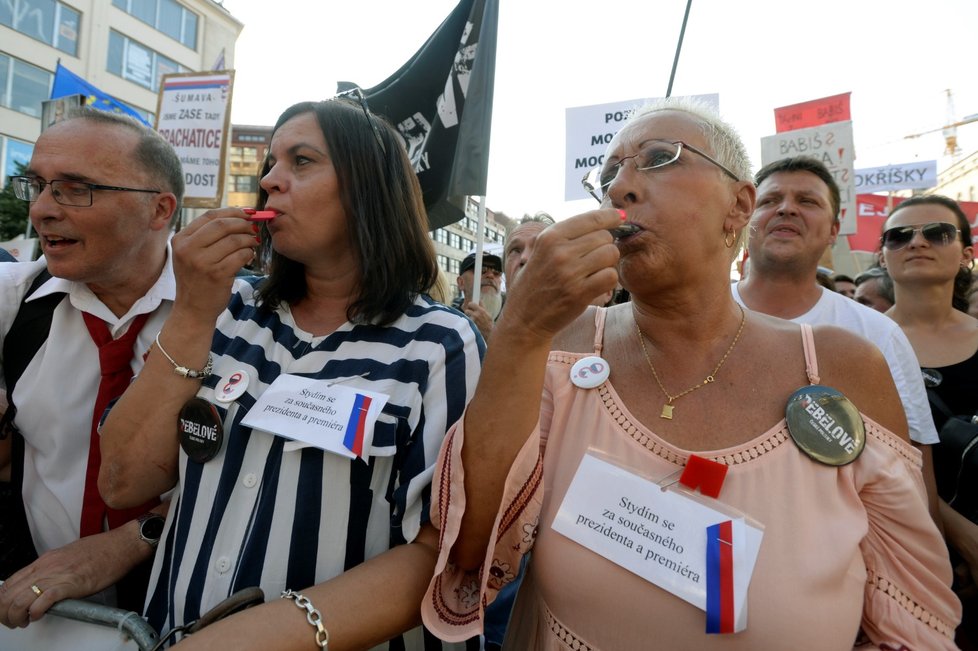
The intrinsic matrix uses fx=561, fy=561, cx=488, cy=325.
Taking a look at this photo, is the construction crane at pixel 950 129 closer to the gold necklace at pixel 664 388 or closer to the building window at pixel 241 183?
the gold necklace at pixel 664 388

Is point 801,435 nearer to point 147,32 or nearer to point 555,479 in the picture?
point 555,479

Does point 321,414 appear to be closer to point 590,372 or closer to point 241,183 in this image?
point 590,372

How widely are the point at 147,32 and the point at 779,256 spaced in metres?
34.3

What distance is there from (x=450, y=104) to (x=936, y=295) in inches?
124

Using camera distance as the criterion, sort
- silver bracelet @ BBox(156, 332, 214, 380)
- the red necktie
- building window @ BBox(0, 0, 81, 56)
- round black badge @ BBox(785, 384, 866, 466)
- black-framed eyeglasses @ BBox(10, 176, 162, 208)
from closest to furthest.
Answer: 1. round black badge @ BBox(785, 384, 866, 466)
2. silver bracelet @ BBox(156, 332, 214, 380)
3. the red necktie
4. black-framed eyeglasses @ BBox(10, 176, 162, 208)
5. building window @ BBox(0, 0, 81, 56)

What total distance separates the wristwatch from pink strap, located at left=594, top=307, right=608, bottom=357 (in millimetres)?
1444

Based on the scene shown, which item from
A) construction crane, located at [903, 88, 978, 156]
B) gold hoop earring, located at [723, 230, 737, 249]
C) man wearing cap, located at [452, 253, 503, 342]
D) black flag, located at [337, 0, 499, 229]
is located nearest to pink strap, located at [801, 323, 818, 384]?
gold hoop earring, located at [723, 230, 737, 249]

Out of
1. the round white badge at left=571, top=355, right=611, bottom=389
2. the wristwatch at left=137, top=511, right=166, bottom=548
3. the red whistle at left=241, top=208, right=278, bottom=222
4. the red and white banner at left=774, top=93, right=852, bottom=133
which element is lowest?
the wristwatch at left=137, top=511, right=166, bottom=548

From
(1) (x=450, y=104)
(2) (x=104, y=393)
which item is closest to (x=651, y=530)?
(2) (x=104, y=393)

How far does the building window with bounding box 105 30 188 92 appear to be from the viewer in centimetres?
2648

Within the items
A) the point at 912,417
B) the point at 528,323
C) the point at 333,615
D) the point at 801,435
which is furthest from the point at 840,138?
the point at 333,615

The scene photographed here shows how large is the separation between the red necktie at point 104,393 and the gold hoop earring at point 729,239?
1.96 metres

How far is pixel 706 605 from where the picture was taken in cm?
122

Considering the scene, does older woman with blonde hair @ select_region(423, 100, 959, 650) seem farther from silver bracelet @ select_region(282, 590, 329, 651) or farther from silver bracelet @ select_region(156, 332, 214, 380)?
silver bracelet @ select_region(156, 332, 214, 380)
